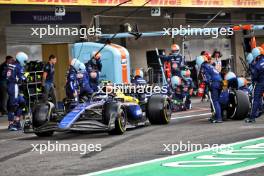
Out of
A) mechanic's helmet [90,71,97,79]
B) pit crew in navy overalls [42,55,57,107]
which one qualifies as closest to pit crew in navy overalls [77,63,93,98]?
mechanic's helmet [90,71,97,79]

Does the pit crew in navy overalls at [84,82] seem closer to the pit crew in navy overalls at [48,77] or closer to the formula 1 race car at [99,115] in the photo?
the pit crew in navy overalls at [48,77]

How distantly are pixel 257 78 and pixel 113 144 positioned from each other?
183 inches

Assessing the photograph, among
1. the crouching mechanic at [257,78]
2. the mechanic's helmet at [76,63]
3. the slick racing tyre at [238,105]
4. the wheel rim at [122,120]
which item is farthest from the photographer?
the mechanic's helmet at [76,63]

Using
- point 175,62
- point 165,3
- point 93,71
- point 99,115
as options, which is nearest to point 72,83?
point 93,71

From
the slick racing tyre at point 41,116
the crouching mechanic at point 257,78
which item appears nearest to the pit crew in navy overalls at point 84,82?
the slick racing tyre at point 41,116

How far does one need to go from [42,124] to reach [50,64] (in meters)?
4.47

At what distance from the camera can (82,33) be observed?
75.6ft

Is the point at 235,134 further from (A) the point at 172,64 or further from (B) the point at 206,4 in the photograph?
(B) the point at 206,4

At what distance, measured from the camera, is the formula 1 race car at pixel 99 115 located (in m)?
12.3

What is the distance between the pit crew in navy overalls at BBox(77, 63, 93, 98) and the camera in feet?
54.5

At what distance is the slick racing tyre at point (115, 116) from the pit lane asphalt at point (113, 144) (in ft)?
0.67

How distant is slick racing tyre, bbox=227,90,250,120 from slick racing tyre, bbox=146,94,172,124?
1652mm

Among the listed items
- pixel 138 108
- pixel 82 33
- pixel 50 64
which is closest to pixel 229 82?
pixel 138 108

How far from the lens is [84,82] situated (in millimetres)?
16734
